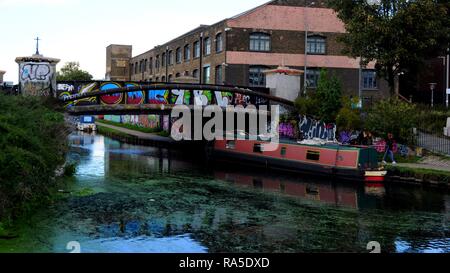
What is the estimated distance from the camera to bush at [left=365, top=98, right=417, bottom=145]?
79.4 feet

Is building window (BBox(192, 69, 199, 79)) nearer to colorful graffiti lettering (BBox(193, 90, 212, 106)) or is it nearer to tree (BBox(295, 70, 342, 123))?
colorful graffiti lettering (BBox(193, 90, 212, 106))

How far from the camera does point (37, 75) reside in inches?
895

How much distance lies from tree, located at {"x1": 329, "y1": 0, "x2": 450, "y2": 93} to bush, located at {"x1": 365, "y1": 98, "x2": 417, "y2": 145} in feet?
11.9

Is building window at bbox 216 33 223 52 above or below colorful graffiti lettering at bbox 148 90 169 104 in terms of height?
above

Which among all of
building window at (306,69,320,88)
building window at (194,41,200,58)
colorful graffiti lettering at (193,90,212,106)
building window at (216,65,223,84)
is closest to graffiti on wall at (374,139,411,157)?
colorful graffiti lettering at (193,90,212,106)

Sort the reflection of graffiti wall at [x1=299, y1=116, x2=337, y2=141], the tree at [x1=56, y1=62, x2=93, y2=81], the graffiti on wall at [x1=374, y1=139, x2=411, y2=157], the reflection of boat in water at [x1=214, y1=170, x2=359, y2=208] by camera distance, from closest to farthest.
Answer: the reflection of boat in water at [x1=214, y1=170, x2=359, y2=208]
the graffiti on wall at [x1=374, y1=139, x2=411, y2=157]
the reflection of graffiti wall at [x1=299, y1=116, x2=337, y2=141]
the tree at [x1=56, y1=62, x2=93, y2=81]

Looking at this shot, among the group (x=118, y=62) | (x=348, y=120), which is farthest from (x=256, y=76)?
(x=118, y=62)

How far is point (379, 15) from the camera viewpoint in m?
27.6

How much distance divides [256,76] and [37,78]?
18.6 m

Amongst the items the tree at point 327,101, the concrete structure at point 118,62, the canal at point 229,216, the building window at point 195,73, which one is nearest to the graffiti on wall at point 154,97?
the tree at point 327,101

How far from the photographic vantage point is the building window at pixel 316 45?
38.9 metres

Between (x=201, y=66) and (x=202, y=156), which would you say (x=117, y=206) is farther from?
(x=201, y=66)
